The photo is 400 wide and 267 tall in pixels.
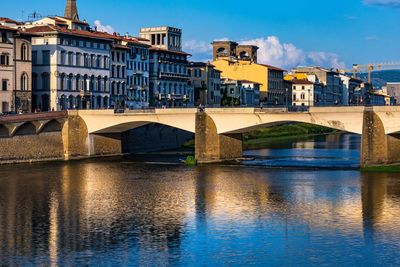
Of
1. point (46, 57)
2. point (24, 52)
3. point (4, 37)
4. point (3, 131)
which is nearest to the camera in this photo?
point (3, 131)

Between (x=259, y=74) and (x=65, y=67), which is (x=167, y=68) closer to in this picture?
A: (x=65, y=67)

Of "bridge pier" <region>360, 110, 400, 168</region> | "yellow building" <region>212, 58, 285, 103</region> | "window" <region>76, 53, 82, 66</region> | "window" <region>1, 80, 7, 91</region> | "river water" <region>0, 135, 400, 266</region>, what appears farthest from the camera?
"yellow building" <region>212, 58, 285, 103</region>

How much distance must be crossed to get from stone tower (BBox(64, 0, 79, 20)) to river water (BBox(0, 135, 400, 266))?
54697 mm

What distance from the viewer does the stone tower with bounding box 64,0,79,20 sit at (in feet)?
400

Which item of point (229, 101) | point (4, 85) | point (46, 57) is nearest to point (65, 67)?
point (46, 57)

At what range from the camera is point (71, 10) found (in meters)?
122

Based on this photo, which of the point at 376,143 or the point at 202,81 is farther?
the point at 202,81

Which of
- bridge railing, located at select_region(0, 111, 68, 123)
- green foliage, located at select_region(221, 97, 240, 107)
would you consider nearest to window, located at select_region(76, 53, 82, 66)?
bridge railing, located at select_region(0, 111, 68, 123)

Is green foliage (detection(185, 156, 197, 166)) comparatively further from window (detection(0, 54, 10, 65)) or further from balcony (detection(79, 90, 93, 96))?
balcony (detection(79, 90, 93, 96))

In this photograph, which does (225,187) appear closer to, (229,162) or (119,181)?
(119,181)

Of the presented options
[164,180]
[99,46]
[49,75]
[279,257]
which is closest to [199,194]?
[164,180]

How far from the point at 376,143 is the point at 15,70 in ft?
147

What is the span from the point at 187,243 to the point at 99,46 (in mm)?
68424

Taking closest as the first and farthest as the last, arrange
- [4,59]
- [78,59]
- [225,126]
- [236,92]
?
[225,126]
[4,59]
[78,59]
[236,92]
